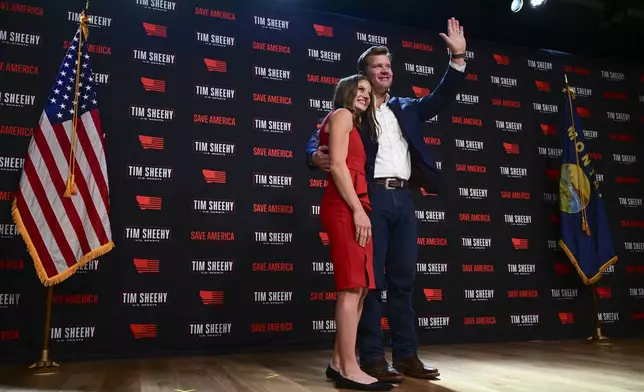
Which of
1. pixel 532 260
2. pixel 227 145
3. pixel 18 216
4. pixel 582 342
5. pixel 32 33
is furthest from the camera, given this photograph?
pixel 532 260

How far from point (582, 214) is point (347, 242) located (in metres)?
3.14

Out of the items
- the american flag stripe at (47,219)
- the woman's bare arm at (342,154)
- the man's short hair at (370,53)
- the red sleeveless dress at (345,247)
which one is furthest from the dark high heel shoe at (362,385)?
the american flag stripe at (47,219)

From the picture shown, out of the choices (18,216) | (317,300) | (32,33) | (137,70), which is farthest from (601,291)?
(32,33)

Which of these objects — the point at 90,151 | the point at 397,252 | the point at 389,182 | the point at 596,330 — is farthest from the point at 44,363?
the point at 596,330

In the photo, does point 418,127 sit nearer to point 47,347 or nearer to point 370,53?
point 370,53

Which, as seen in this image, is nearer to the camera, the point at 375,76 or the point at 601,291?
the point at 375,76

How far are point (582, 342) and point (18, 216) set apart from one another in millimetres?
4350

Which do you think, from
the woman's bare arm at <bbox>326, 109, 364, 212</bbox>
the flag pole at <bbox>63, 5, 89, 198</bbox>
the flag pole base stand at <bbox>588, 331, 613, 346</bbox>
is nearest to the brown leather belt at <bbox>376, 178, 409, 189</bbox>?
the woman's bare arm at <bbox>326, 109, 364, 212</bbox>

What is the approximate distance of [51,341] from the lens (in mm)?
3297

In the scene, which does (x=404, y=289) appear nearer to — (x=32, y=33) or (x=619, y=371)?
(x=619, y=371)

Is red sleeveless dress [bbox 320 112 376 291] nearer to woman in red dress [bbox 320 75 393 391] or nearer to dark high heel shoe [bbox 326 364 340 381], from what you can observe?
woman in red dress [bbox 320 75 393 391]

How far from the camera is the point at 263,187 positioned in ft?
12.9

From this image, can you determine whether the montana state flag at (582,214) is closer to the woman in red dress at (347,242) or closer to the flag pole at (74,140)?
the woman in red dress at (347,242)

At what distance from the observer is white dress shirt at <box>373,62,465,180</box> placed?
2.64 metres
